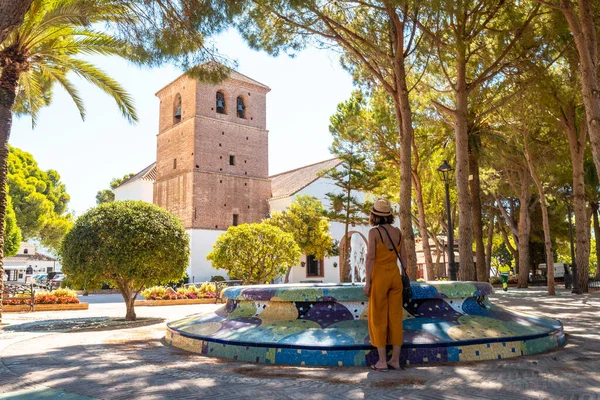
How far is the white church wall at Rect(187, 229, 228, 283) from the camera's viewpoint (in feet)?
116

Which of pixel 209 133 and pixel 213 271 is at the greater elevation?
pixel 209 133

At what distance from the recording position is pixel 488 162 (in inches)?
906

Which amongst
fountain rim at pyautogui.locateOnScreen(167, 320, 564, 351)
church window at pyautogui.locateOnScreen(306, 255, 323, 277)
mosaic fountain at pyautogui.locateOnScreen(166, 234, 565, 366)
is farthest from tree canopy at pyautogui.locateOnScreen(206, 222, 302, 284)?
church window at pyautogui.locateOnScreen(306, 255, 323, 277)

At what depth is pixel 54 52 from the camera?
11.3m

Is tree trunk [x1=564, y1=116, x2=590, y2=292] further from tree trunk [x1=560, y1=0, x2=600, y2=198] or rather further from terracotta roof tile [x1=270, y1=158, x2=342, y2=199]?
terracotta roof tile [x1=270, y1=158, x2=342, y2=199]

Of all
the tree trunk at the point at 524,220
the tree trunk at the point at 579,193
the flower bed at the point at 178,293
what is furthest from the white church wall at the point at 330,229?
the tree trunk at the point at 579,193

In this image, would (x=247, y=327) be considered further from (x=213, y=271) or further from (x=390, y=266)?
(x=213, y=271)

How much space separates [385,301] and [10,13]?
15.3ft

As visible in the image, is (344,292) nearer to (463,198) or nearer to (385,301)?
(385,301)

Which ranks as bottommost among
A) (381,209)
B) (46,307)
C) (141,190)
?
(46,307)

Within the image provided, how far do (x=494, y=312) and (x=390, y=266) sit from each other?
7.46ft

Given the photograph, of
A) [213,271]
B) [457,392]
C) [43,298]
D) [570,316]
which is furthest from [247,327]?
[213,271]

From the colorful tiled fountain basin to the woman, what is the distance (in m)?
0.22

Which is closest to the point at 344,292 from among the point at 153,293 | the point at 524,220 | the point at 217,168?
the point at 153,293
